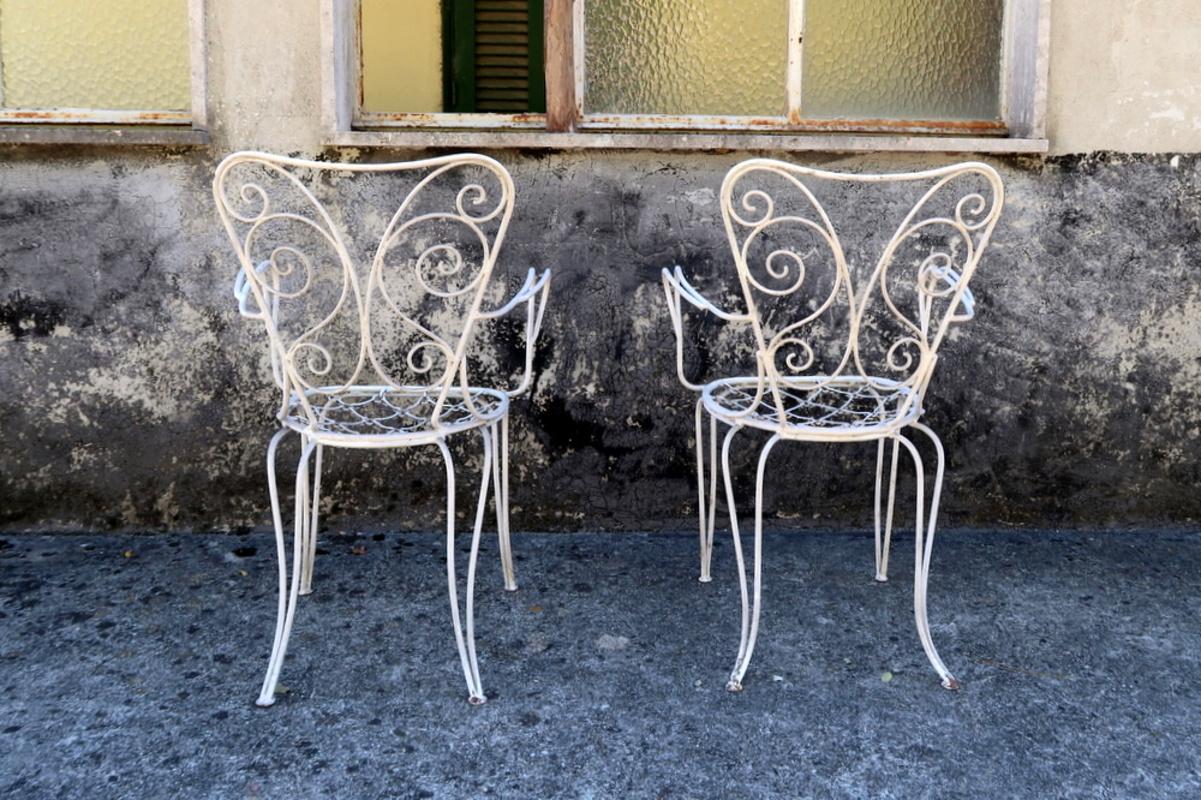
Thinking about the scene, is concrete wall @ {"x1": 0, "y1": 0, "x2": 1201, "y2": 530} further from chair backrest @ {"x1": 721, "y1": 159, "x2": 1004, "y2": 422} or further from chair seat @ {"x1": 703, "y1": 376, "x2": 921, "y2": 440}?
chair seat @ {"x1": 703, "y1": 376, "x2": 921, "y2": 440}

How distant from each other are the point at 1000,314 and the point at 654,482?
1.11 meters

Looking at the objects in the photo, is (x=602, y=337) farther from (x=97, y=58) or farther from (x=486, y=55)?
(x=486, y=55)

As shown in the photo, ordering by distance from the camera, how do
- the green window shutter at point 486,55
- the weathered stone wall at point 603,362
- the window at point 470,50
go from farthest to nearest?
the green window shutter at point 486,55, the window at point 470,50, the weathered stone wall at point 603,362

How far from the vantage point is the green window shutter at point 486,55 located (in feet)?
17.0

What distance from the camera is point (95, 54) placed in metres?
2.93

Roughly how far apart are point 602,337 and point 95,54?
1.66 meters

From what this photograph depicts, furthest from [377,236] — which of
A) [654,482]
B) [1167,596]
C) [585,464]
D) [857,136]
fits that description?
[1167,596]

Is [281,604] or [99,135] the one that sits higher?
[99,135]

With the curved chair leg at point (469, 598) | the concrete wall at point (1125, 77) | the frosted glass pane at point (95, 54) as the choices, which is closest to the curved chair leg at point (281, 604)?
the curved chair leg at point (469, 598)

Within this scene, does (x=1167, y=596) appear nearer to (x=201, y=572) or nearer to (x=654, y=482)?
(x=654, y=482)

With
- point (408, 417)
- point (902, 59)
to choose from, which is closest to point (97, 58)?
point (408, 417)

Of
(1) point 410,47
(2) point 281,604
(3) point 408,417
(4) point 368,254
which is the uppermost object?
(1) point 410,47

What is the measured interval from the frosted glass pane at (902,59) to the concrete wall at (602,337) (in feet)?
0.76

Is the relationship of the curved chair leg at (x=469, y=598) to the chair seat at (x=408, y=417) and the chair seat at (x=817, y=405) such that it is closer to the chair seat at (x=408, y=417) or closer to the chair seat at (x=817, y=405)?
the chair seat at (x=408, y=417)
